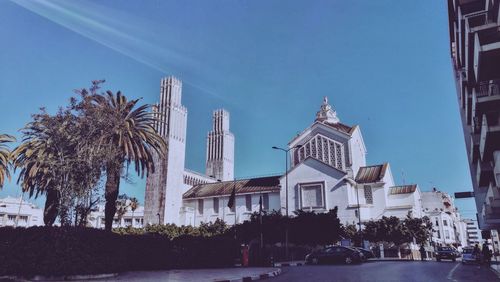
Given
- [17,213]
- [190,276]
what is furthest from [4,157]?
[17,213]

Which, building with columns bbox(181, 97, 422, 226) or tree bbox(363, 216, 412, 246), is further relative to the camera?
building with columns bbox(181, 97, 422, 226)

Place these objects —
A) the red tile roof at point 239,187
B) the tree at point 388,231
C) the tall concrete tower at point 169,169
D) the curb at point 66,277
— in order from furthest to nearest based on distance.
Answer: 1. the tall concrete tower at point 169,169
2. the red tile roof at point 239,187
3. the tree at point 388,231
4. the curb at point 66,277

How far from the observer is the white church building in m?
52.6

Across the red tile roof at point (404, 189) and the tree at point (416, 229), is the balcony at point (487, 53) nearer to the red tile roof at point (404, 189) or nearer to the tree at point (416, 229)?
the tree at point (416, 229)

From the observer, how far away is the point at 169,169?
68.9 meters

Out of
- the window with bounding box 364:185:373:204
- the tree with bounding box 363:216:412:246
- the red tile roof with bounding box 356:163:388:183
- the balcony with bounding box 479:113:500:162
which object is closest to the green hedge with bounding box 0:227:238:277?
the balcony with bounding box 479:113:500:162

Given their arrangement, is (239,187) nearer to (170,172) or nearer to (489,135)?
(170,172)

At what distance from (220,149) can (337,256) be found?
7817cm

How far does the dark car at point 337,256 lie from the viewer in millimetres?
26897

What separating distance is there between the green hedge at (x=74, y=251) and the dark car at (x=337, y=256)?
12.9 meters

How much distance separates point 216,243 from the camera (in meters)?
23.9

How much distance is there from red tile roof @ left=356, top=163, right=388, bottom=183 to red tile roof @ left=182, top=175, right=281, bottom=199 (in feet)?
42.0

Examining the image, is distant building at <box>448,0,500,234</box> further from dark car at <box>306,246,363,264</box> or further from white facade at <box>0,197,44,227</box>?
white facade at <box>0,197,44,227</box>

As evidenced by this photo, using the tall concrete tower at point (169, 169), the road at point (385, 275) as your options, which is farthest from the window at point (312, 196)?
the road at point (385, 275)
